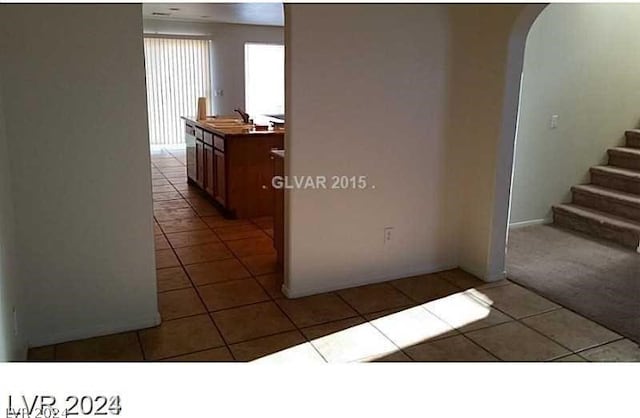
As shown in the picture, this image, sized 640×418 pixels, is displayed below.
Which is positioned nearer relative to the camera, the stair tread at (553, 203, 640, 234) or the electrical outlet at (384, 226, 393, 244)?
the electrical outlet at (384, 226, 393, 244)

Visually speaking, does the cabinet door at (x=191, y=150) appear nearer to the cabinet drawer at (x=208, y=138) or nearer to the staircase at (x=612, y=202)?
the cabinet drawer at (x=208, y=138)

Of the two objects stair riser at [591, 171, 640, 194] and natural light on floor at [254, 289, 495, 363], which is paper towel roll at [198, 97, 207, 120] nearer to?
natural light on floor at [254, 289, 495, 363]

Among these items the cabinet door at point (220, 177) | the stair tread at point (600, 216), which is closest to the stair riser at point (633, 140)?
the stair tread at point (600, 216)

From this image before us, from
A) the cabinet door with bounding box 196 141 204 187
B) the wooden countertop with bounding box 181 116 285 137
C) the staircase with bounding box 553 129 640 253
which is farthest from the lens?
the cabinet door with bounding box 196 141 204 187

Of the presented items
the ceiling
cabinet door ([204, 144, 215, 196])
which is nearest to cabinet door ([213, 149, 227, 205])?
cabinet door ([204, 144, 215, 196])

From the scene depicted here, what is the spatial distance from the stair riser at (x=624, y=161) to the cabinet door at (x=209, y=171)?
4157 mm

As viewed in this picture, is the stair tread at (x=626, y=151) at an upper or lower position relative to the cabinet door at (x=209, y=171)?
upper

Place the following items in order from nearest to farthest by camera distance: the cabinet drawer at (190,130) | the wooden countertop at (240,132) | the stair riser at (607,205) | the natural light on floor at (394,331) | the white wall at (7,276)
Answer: the white wall at (7,276), the natural light on floor at (394,331), the stair riser at (607,205), the wooden countertop at (240,132), the cabinet drawer at (190,130)

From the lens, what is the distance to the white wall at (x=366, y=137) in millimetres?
3193

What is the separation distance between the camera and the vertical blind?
922 cm

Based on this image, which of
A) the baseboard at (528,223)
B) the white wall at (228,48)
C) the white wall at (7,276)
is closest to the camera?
the white wall at (7,276)

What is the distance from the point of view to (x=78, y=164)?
8.82ft

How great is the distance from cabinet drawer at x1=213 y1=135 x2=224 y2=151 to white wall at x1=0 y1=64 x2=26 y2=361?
2.63m
